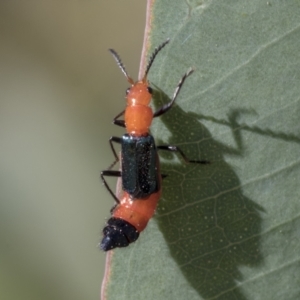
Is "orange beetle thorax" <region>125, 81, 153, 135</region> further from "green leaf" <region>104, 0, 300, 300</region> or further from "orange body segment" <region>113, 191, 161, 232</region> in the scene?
"orange body segment" <region>113, 191, 161, 232</region>

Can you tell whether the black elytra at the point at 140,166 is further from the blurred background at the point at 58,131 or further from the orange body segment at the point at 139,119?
the blurred background at the point at 58,131

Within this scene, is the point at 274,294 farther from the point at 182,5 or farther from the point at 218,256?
the point at 182,5

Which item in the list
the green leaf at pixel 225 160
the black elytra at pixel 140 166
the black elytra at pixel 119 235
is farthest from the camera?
the black elytra at pixel 140 166

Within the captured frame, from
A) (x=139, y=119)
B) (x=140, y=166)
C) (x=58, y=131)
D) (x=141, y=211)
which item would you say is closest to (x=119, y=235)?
(x=141, y=211)


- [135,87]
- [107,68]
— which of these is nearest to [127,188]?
[135,87]

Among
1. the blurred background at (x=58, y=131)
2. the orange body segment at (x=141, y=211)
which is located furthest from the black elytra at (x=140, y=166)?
the blurred background at (x=58, y=131)

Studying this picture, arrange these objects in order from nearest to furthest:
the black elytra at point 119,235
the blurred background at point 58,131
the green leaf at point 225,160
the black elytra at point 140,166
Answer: the green leaf at point 225,160 < the black elytra at point 119,235 < the black elytra at point 140,166 < the blurred background at point 58,131

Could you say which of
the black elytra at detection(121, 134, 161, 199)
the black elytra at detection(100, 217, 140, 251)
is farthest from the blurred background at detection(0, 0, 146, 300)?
the black elytra at detection(100, 217, 140, 251)
